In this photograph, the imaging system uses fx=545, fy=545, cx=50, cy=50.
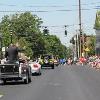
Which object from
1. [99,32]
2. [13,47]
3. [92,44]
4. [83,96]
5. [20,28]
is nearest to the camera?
[83,96]

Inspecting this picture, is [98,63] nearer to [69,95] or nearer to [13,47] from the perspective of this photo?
[13,47]

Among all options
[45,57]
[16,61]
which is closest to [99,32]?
[45,57]

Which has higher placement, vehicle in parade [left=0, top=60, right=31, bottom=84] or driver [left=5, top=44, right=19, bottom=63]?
driver [left=5, top=44, right=19, bottom=63]

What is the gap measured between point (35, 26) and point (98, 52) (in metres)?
20.0

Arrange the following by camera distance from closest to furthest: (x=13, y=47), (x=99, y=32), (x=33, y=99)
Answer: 1. (x=33, y=99)
2. (x=13, y=47)
3. (x=99, y=32)

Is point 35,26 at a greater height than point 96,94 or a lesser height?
greater

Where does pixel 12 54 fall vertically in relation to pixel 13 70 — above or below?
above

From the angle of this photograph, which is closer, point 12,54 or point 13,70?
point 12,54

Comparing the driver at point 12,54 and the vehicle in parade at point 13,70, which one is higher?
the driver at point 12,54

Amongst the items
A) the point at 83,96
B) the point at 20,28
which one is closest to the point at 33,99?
the point at 83,96

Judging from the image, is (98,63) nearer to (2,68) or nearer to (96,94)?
(2,68)

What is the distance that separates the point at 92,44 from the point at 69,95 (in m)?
152

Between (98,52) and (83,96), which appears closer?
(83,96)

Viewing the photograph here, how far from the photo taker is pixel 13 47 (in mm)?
27891
